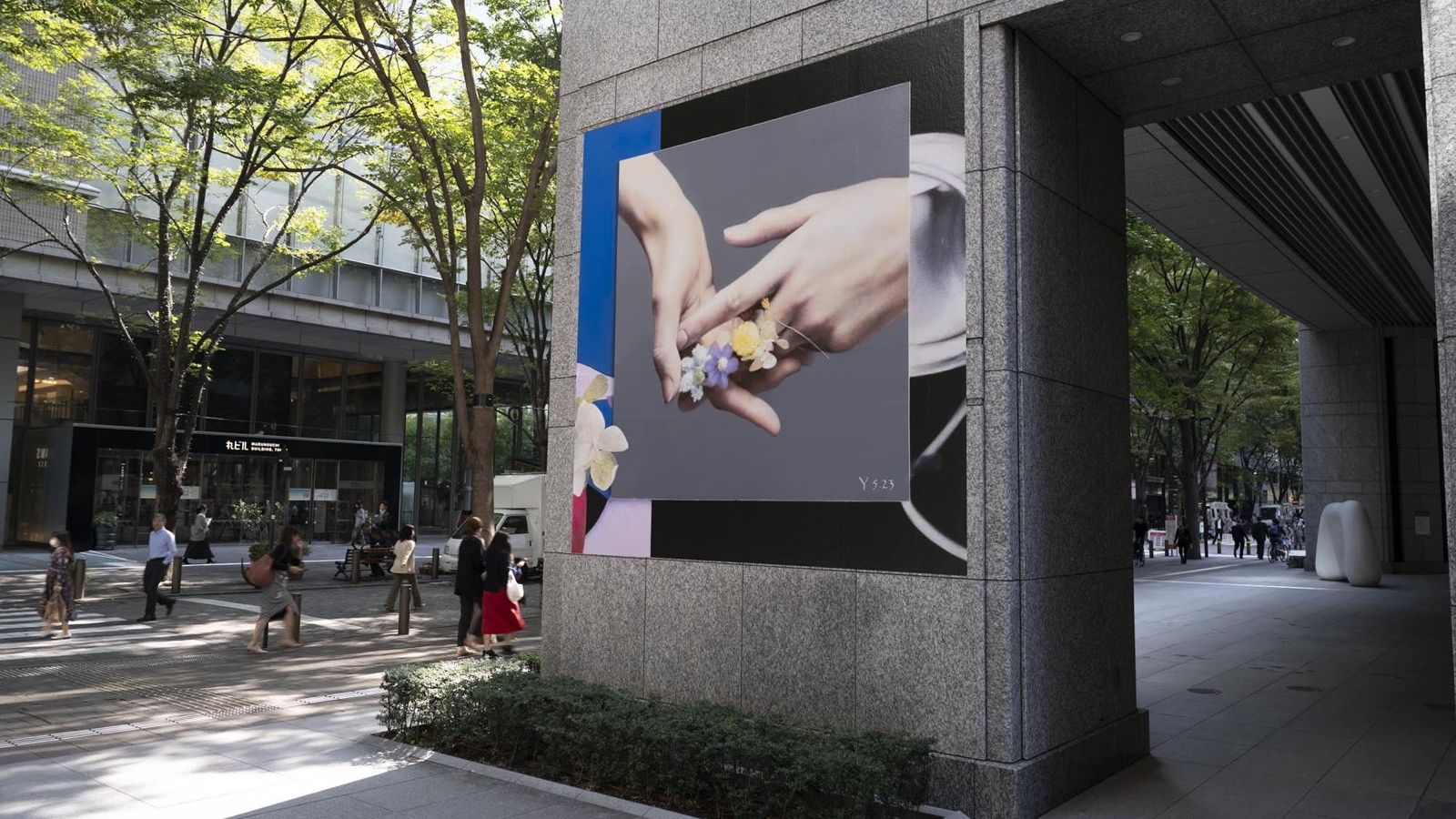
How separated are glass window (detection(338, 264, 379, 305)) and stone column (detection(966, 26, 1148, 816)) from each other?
32.9m

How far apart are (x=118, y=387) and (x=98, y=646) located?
24.9 meters

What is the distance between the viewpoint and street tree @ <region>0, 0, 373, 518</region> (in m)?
16.2

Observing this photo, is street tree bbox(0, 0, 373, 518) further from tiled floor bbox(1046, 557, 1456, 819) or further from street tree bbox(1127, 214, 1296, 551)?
→ street tree bbox(1127, 214, 1296, 551)

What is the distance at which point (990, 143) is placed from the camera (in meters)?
6.73

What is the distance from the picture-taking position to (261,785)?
6961mm

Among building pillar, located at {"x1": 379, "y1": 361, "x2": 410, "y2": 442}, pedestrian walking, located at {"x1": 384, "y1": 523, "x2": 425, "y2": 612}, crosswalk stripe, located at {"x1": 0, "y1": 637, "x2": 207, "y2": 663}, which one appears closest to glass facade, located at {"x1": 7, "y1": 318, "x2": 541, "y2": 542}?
building pillar, located at {"x1": 379, "y1": 361, "x2": 410, "y2": 442}

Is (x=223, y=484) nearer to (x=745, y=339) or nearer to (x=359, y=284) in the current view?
(x=359, y=284)

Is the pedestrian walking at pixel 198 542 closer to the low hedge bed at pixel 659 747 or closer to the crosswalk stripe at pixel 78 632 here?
the crosswalk stripe at pixel 78 632

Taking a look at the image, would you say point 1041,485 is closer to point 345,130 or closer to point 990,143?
point 990,143

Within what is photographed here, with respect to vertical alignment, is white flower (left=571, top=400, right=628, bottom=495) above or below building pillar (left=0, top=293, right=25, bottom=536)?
below

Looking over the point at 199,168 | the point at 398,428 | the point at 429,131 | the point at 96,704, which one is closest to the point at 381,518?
the point at 398,428

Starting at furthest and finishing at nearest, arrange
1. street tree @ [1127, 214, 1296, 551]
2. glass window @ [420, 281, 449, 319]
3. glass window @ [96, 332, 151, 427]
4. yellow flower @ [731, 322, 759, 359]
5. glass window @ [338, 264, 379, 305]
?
glass window @ [420, 281, 449, 319] → glass window @ [338, 264, 379, 305] → glass window @ [96, 332, 151, 427] → street tree @ [1127, 214, 1296, 551] → yellow flower @ [731, 322, 759, 359]

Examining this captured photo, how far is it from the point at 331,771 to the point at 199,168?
55.6 feet

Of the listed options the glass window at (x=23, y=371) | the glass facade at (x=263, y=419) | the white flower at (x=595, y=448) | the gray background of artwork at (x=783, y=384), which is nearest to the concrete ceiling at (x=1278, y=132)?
the gray background of artwork at (x=783, y=384)
